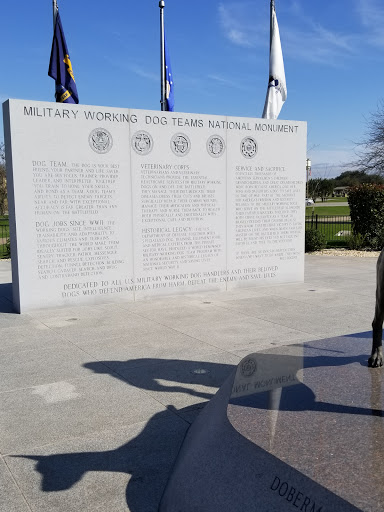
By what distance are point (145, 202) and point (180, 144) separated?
1256mm

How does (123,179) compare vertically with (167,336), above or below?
above

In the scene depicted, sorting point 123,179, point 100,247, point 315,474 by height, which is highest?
point 123,179

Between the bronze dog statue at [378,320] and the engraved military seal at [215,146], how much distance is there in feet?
20.3

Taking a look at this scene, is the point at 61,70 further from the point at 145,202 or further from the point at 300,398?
the point at 300,398

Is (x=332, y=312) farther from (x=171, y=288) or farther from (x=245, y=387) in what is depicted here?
(x=245, y=387)

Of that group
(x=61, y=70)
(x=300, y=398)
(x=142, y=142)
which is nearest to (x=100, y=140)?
(x=142, y=142)

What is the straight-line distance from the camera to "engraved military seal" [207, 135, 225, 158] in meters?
9.48

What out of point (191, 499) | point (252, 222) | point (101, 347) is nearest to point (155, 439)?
point (191, 499)

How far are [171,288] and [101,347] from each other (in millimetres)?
3475

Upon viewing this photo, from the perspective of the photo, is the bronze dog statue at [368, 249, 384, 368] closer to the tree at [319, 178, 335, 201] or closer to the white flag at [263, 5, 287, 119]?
the white flag at [263, 5, 287, 119]

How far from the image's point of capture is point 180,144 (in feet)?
30.0

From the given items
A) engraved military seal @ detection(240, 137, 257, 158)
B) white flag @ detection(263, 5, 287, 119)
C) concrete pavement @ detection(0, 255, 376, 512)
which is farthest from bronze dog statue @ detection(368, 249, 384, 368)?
white flag @ detection(263, 5, 287, 119)

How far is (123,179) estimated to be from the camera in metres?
8.70

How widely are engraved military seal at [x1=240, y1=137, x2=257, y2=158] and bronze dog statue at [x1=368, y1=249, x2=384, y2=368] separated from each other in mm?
6466
